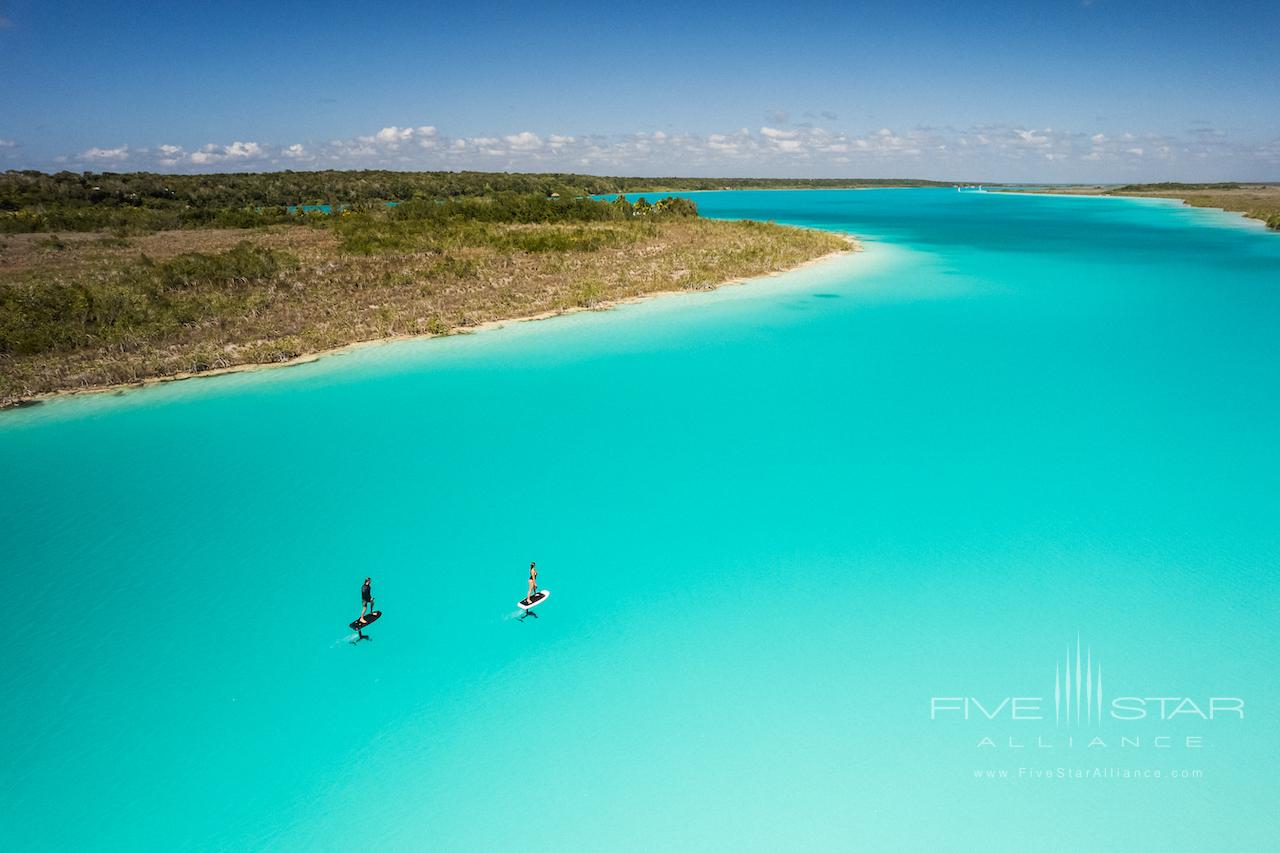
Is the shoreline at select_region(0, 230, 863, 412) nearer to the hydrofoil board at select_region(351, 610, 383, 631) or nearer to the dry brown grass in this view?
the dry brown grass

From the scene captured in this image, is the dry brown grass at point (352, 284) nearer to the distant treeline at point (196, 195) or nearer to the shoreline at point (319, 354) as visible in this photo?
the shoreline at point (319, 354)

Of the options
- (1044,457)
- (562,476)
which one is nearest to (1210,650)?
(1044,457)

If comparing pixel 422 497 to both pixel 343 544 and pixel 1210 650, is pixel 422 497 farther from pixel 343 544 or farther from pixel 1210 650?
pixel 1210 650


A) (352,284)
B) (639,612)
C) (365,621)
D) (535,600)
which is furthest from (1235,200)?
(365,621)

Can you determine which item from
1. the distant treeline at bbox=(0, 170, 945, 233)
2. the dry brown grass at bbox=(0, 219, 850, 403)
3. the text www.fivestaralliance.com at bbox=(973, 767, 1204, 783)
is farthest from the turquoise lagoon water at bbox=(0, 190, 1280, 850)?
the distant treeline at bbox=(0, 170, 945, 233)

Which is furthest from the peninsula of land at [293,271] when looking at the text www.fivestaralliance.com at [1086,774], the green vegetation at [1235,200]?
the green vegetation at [1235,200]

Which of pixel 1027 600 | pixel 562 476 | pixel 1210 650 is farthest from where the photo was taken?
pixel 562 476
